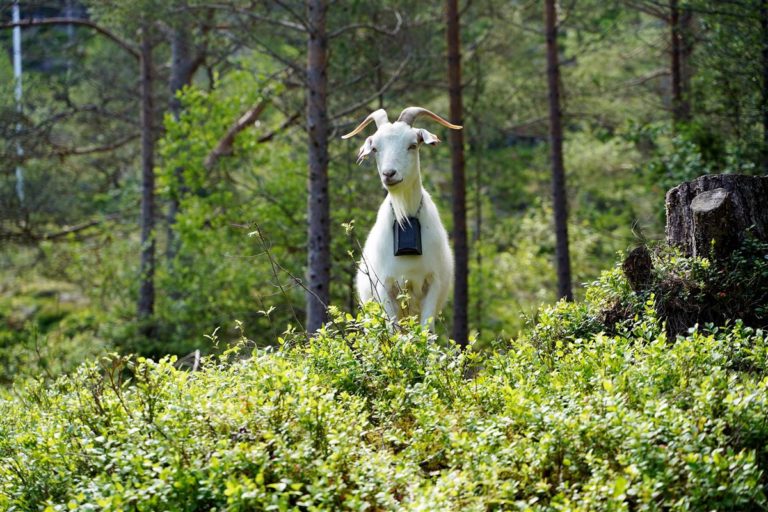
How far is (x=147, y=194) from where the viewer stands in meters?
20.8

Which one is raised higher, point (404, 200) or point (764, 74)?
point (764, 74)

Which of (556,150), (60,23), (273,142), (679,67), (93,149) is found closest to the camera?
(556,150)

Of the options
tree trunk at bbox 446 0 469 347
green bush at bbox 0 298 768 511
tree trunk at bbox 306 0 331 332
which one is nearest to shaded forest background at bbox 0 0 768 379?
tree trunk at bbox 306 0 331 332

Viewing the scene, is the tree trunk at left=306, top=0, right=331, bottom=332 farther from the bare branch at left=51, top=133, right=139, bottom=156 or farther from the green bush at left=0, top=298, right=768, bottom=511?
the bare branch at left=51, top=133, right=139, bottom=156

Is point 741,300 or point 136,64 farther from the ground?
point 136,64

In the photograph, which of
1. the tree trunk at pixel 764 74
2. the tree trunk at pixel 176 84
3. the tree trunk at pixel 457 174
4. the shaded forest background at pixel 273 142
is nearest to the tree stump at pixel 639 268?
the shaded forest background at pixel 273 142

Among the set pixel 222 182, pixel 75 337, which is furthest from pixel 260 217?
pixel 75 337

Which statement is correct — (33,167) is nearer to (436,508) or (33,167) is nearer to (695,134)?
(695,134)

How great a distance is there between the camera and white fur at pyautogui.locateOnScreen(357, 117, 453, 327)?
Result: 8.14 metres

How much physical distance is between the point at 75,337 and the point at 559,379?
15.6 meters

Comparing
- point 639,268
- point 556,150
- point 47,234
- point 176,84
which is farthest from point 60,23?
point 639,268

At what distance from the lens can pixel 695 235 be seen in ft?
23.1

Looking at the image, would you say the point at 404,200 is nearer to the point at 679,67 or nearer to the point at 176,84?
the point at 679,67

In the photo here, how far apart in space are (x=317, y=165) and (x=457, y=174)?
3.58 metres
